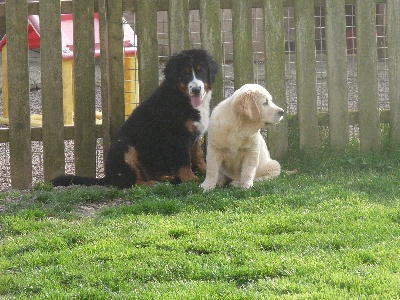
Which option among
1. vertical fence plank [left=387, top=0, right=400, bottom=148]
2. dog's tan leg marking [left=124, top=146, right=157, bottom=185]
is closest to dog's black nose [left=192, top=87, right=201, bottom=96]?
dog's tan leg marking [left=124, top=146, right=157, bottom=185]

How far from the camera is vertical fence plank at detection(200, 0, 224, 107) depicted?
777cm

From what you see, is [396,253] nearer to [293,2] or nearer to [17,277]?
[17,277]

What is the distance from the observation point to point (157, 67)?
7.80 metres

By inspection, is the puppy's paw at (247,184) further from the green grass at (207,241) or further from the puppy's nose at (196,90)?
the puppy's nose at (196,90)

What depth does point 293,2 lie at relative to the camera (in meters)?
7.97

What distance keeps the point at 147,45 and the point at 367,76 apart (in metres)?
2.29

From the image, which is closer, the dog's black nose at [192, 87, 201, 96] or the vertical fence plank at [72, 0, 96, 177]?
the dog's black nose at [192, 87, 201, 96]

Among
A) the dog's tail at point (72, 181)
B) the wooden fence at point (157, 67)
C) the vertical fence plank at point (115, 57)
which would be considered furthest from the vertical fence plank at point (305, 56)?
the dog's tail at point (72, 181)

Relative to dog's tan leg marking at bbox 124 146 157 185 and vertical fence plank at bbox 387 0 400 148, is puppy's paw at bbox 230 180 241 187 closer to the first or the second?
dog's tan leg marking at bbox 124 146 157 185

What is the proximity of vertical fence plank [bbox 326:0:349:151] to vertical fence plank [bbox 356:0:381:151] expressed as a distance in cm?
17

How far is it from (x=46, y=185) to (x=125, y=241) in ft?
7.46

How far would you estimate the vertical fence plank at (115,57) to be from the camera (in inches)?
303

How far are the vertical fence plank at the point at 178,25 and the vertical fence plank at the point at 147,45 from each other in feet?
0.52

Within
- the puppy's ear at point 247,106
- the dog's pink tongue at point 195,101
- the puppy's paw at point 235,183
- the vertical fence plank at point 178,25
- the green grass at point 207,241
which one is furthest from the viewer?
the vertical fence plank at point 178,25
